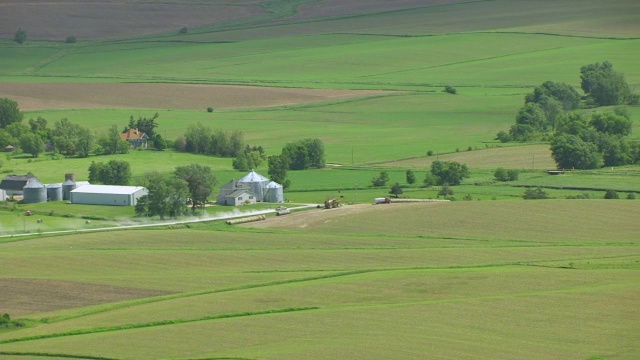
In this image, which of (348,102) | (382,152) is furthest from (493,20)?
(382,152)

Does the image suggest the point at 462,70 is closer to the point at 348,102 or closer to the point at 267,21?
the point at 348,102

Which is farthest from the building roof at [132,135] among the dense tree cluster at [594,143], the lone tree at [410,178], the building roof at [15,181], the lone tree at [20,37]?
the lone tree at [20,37]

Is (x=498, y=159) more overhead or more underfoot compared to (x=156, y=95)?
more underfoot

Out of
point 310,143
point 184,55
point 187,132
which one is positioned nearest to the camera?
point 310,143

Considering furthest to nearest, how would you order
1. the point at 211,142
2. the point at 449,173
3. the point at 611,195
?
the point at 211,142, the point at 449,173, the point at 611,195

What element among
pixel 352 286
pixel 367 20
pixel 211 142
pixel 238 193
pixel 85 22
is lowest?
pixel 352 286

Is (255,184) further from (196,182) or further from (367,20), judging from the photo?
(367,20)

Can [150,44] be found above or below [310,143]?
above

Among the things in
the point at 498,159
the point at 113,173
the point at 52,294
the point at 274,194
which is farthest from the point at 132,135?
the point at 52,294

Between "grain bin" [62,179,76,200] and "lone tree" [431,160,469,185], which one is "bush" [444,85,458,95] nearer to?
"lone tree" [431,160,469,185]
